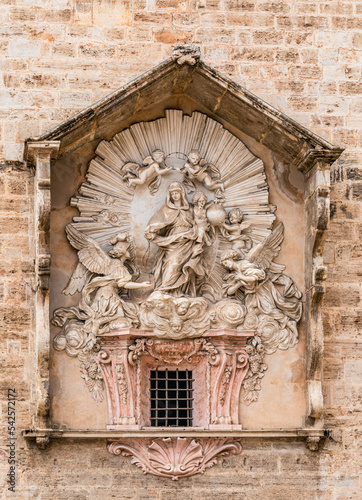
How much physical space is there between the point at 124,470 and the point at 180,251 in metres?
1.93

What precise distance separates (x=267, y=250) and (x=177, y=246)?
833mm

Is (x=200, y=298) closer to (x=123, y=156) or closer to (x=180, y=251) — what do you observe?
(x=180, y=251)

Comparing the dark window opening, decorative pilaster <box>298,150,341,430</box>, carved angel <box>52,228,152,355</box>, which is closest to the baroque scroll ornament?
carved angel <box>52,228,152,355</box>

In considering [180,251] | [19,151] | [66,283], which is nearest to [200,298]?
[180,251]

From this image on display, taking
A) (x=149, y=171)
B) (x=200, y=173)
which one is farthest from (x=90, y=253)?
(x=200, y=173)

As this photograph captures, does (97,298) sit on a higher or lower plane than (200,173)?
lower

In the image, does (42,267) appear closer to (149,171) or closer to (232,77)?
(149,171)

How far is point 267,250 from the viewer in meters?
12.1

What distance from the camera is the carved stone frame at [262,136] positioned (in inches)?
450

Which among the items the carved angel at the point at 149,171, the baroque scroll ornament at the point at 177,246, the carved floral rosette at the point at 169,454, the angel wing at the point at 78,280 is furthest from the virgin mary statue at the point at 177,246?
the carved floral rosette at the point at 169,454

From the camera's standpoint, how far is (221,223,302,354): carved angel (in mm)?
11891

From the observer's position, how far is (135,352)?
11688mm

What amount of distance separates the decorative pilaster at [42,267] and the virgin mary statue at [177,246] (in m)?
0.95

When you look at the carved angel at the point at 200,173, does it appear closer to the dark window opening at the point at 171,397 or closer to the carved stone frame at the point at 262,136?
the carved stone frame at the point at 262,136
